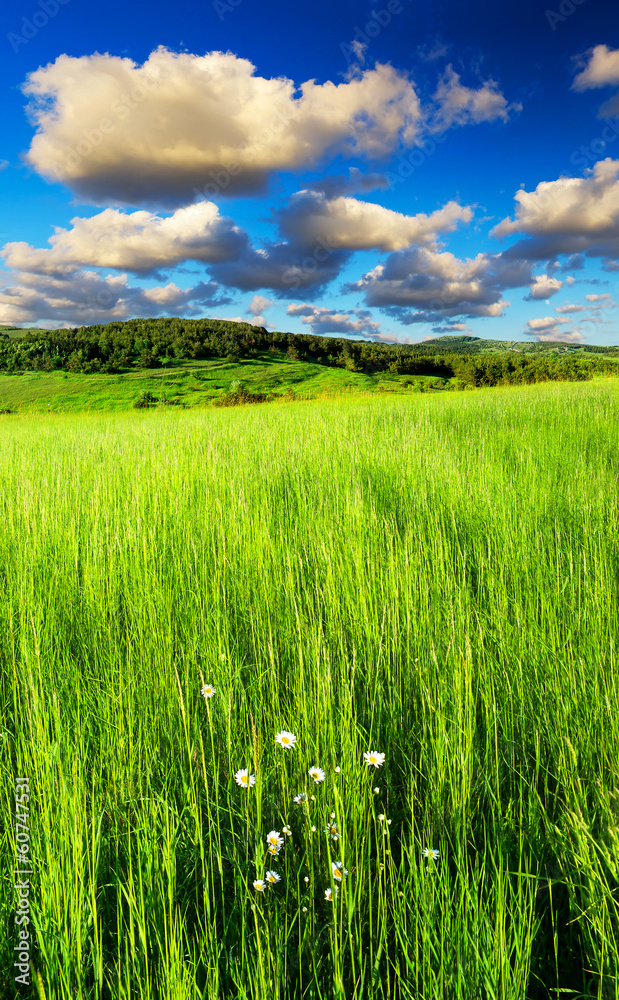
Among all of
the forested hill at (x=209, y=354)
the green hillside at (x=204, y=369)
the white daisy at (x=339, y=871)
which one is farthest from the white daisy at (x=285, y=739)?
the forested hill at (x=209, y=354)

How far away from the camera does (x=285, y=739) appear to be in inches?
51.1

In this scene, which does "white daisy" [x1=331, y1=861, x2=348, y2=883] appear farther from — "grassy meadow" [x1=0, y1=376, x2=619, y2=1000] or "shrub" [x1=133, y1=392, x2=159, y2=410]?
"shrub" [x1=133, y1=392, x2=159, y2=410]

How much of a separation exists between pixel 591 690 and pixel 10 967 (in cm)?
167

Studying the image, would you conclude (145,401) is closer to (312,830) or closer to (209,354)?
(209,354)

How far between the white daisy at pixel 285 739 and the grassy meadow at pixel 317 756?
0.06 metres

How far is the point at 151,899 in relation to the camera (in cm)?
97

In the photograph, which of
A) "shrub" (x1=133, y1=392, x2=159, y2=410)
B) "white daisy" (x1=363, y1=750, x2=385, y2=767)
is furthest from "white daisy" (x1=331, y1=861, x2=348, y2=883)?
"shrub" (x1=133, y1=392, x2=159, y2=410)

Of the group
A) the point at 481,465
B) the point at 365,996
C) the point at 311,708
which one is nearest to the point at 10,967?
the point at 365,996

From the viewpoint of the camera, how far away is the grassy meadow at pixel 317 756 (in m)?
0.91

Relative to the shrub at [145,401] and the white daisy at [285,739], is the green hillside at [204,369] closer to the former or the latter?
the shrub at [145,401]

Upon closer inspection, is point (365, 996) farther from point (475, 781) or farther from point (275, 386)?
point (275, 386)

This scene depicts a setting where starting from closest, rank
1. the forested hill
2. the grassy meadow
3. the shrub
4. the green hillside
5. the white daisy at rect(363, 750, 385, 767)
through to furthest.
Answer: the grassy meadow, the white daisy at rect(363, 750, 385, 767), the shrub, the green hillside, the forested hill

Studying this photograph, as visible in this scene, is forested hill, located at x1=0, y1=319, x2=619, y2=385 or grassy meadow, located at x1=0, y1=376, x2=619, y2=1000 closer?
grassy meadow, located at x1=0, y1=376, x2=619, y2=1000

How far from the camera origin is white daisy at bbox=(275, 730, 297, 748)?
1.27 meters
